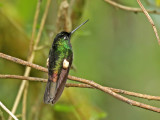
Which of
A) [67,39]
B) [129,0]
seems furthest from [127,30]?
[67,39]

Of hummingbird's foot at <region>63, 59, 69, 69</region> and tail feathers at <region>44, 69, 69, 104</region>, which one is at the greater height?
hummingbird's foot at <region>63, 59, 69, 69</region>

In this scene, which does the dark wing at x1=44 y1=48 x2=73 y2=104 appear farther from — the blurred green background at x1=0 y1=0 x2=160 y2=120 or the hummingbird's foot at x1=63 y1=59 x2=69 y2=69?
the blurred green background at x1=0 y1=0 x2=160 y2=120

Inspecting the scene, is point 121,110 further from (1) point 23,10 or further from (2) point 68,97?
(1) point 23,10

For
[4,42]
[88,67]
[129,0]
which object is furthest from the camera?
[88,67]

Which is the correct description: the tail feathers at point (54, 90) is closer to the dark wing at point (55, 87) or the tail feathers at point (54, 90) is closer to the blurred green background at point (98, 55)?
the dark wing at point (55, 87)

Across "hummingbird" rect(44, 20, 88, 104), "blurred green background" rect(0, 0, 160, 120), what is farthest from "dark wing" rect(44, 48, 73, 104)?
"blurred green background" rect(0, 0, 160, 120)

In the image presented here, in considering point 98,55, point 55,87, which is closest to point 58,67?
point 55,87
